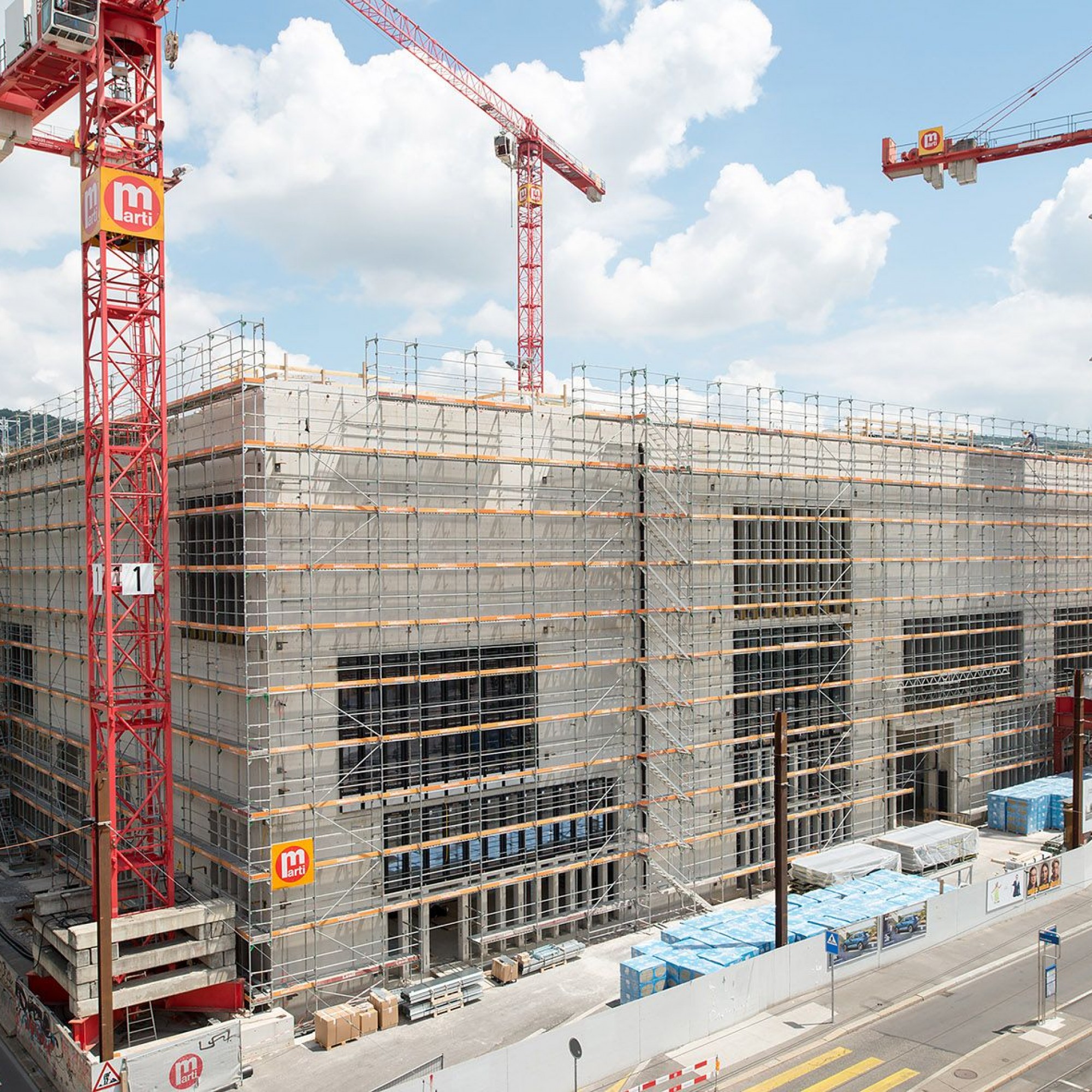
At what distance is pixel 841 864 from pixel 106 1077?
23713 millimetres

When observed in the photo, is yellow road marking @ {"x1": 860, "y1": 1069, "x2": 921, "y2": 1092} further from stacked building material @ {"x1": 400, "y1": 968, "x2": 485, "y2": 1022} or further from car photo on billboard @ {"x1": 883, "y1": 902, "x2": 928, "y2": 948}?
stacked building material @ {"x1": 400, "y1": 968, "x2": 485, "y2": 1022}

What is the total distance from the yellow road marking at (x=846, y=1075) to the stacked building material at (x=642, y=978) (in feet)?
16.2

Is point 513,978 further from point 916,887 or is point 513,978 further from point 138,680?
point 138,680

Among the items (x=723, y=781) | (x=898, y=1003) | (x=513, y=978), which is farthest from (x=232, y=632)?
(x=898, y=1003)

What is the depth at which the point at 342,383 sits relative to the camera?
29062 millimetres

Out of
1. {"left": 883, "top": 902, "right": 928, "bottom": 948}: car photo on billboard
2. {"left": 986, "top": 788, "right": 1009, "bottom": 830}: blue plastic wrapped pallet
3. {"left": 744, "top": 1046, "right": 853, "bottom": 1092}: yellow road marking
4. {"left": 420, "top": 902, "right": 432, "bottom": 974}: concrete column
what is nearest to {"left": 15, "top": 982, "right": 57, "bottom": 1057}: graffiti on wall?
{"left": 420, "top": 902, "right": 432, "bottom": 974}: concrete column

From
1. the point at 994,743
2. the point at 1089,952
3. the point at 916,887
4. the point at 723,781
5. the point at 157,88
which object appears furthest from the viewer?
the point at 994,743

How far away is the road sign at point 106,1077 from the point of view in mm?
21562

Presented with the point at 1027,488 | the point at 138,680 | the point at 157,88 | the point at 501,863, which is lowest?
the point at 501,863

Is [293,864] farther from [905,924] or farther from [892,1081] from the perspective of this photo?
[905,924]

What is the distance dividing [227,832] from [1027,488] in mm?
37221

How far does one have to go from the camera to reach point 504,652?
3128 centimetres

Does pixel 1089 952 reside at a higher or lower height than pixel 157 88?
lower

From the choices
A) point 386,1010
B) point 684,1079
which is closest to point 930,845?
point 684,1079
